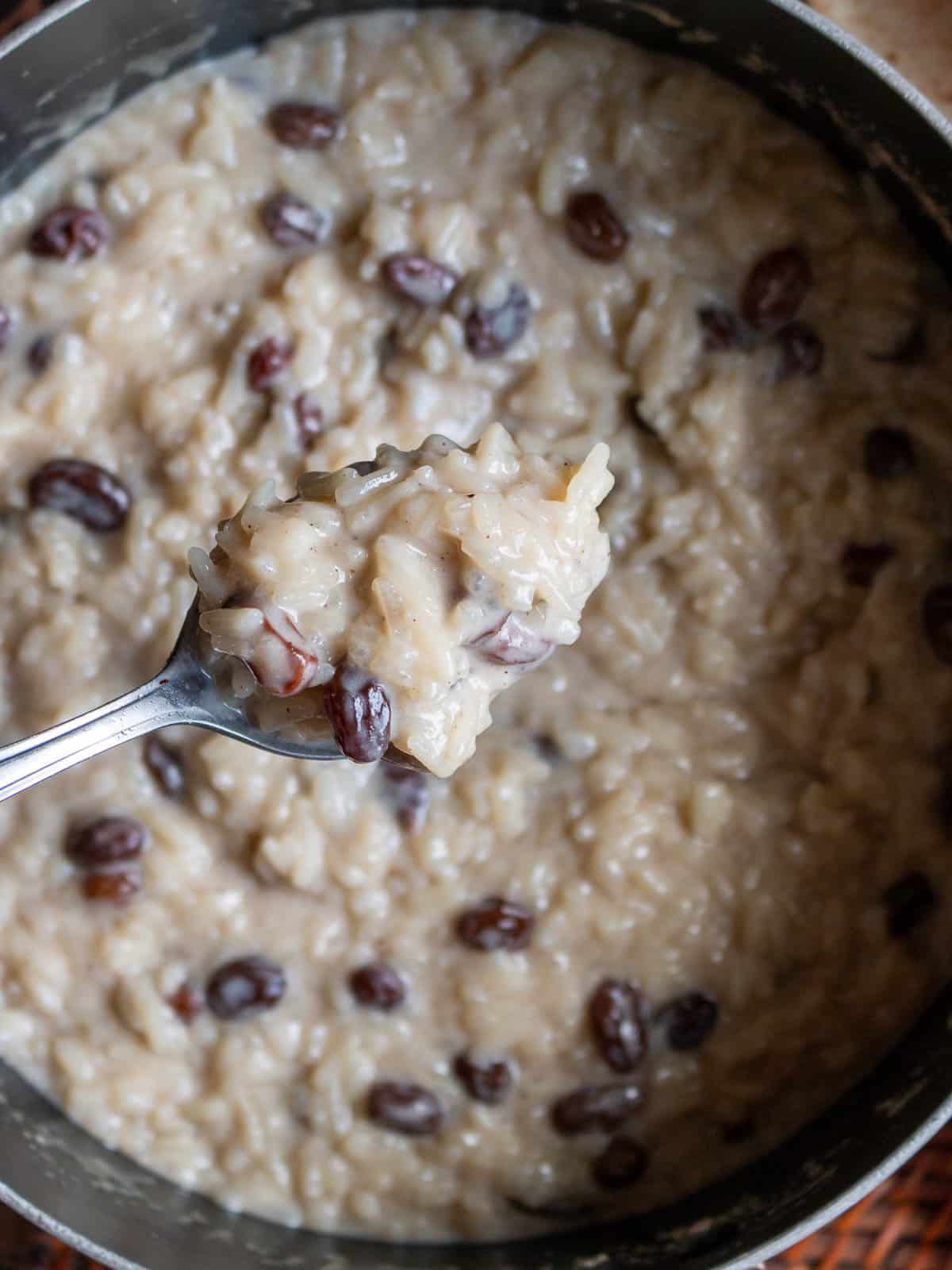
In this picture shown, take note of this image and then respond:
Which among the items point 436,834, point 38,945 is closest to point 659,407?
point 436,834

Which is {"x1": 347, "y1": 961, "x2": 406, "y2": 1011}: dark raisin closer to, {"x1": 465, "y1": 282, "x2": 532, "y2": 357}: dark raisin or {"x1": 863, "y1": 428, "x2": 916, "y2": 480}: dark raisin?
{"x1": 465, "y1": 282, "x2": 532, "y2": 357}: dark raisin

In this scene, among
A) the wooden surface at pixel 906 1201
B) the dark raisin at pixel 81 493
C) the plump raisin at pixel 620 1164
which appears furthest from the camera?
the wooden surface at pixel 906 1201

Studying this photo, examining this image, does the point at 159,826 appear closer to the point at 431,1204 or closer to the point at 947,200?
the point at 431,1204

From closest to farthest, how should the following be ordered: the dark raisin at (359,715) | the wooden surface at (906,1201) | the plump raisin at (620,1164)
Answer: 1. the dark raisin at (359,715)
2. the plump raisin at (620,1164)
3. the wooden surface at (906,1201)

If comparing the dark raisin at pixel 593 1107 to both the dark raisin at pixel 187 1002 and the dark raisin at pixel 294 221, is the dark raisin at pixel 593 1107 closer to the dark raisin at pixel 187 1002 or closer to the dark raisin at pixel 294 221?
the dark raisin at pixel 187 1002

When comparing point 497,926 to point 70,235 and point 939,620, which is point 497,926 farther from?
point 70,235

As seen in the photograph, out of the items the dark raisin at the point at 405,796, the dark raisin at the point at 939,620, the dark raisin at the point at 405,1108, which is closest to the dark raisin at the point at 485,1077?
the dark raisin at the point at 405,1108

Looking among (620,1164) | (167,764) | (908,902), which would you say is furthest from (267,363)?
(620,1164)

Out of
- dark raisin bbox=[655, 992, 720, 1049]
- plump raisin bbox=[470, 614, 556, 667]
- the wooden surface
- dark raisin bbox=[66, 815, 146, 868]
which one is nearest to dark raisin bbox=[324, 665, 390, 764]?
plump raisin bbox=[470, 614, 556, 667]
